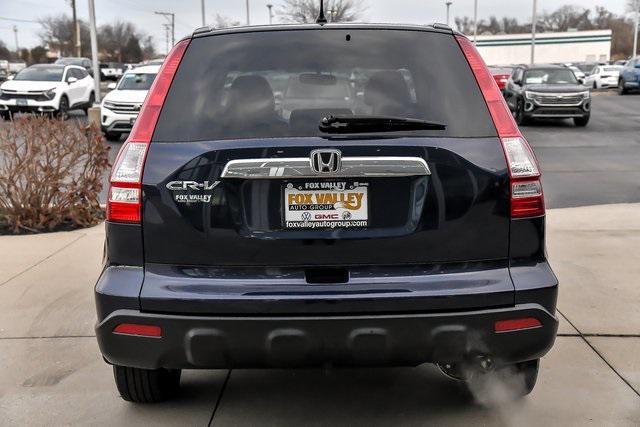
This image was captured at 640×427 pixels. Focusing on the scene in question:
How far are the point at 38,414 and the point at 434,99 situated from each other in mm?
2385

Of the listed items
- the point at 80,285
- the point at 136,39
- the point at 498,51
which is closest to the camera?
the point at 80,285

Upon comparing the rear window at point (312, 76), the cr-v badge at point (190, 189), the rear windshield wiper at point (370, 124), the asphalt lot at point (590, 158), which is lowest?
the asphalt lot at point (590, 158)

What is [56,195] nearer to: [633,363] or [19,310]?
[19,310]

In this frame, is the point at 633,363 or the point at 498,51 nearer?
the point at 633,363

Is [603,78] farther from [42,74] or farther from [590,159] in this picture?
[42,74]

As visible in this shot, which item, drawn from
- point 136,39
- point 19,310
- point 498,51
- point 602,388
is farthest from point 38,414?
point 136,39

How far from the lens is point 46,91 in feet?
70.1

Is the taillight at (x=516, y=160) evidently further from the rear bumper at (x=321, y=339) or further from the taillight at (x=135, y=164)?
the taillight at (x=135, y=164)

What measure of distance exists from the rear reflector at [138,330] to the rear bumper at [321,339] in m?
0.02

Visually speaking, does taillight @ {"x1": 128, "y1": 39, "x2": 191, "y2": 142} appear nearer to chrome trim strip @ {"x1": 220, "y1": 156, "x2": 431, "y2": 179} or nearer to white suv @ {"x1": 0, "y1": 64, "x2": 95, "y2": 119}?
chrome trim strip @ {"x1": 220, "y1": 156, "x2": 431, "y2": 179}

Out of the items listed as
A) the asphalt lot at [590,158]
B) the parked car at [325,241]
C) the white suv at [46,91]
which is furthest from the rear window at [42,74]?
the parked car at [325,241]

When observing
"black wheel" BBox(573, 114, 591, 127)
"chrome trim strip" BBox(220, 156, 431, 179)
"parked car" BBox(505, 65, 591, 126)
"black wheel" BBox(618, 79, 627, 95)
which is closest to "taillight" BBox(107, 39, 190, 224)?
"chrome trim strip" BBox(220, 156, 431, 179)

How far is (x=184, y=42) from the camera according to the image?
305 centimetres

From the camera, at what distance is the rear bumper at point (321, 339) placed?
265cm
